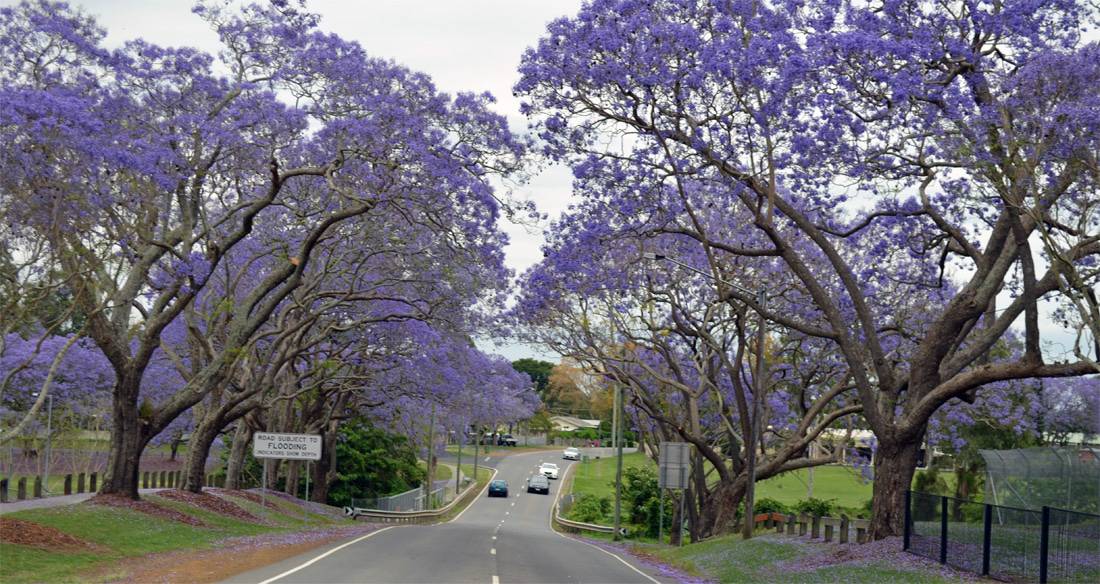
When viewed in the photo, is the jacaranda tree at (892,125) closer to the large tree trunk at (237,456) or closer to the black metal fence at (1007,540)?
the black metal fence at (1007,540)

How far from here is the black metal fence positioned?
17812mm

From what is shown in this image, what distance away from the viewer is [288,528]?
109ft

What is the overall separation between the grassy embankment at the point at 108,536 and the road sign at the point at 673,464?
38.1 ft

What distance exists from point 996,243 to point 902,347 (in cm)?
1265

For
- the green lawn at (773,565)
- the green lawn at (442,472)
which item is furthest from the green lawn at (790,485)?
the green lawn at (773,565)

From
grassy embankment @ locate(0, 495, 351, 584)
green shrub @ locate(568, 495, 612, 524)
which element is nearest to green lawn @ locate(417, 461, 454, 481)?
green shrub @ locate(568, 495, 612, 524)

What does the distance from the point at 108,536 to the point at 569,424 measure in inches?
5528

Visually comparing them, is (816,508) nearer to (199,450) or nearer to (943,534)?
(199,450)

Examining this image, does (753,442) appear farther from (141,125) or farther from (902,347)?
(141,125)

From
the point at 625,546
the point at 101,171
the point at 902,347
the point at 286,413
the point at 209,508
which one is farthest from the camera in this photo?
the point at 286,413

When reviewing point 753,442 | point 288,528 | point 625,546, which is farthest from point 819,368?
point 288,528

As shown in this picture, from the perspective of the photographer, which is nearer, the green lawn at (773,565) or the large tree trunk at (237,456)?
the green lawn at (773,565)

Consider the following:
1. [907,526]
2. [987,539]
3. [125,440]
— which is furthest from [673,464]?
[987,539]

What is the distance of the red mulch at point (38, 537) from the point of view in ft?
63.4
